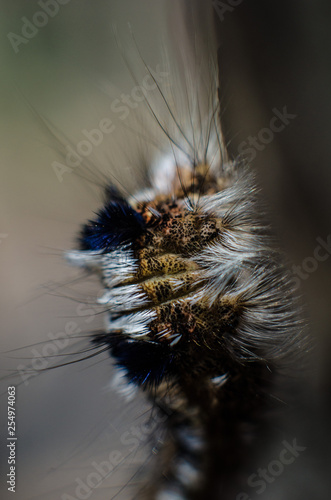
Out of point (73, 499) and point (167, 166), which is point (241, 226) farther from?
point (73, 499)

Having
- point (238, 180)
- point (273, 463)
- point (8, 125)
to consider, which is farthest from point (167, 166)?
point (273, 463)

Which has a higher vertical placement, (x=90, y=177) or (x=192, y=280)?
(x=90, y=177)

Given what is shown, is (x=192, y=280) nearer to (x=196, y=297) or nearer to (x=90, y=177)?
(x=196, y=297)

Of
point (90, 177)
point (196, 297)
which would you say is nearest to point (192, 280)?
point (196, 297)
